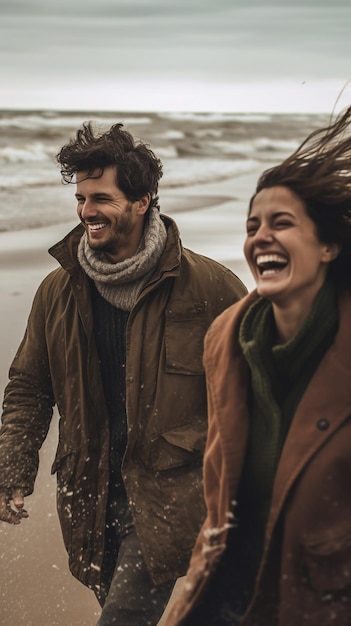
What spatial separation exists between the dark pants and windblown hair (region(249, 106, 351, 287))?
1.48 metres

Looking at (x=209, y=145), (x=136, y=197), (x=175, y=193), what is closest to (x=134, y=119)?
(x=209, y=145)

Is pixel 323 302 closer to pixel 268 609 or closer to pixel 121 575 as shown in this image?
pixel 268 609

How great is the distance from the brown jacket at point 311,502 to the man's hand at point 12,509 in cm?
131

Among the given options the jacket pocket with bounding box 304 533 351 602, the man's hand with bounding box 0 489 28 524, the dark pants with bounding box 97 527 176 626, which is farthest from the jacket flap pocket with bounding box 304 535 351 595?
the man's hand with bounding box 0 489 28 524

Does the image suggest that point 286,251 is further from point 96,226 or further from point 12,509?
point 12,509

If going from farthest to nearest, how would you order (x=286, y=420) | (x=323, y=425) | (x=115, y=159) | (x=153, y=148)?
1. (x=153, y=148)
2. (x=115, y=159)
3. (x=286, y=420)
4. (x=323, y=425)

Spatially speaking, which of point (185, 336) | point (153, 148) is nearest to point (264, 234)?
point (185, 336)

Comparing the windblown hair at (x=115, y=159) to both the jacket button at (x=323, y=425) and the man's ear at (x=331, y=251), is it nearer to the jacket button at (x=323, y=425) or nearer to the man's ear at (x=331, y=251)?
the man's ear at (x=331, y=251)

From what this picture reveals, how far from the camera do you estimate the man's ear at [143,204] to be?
4.04 meters

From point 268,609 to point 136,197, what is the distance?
191 centimetres

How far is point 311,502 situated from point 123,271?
1.59m

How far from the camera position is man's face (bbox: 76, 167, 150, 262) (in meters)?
3.89

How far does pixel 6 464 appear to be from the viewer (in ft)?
12.7

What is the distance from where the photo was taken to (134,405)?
12.1 feet
